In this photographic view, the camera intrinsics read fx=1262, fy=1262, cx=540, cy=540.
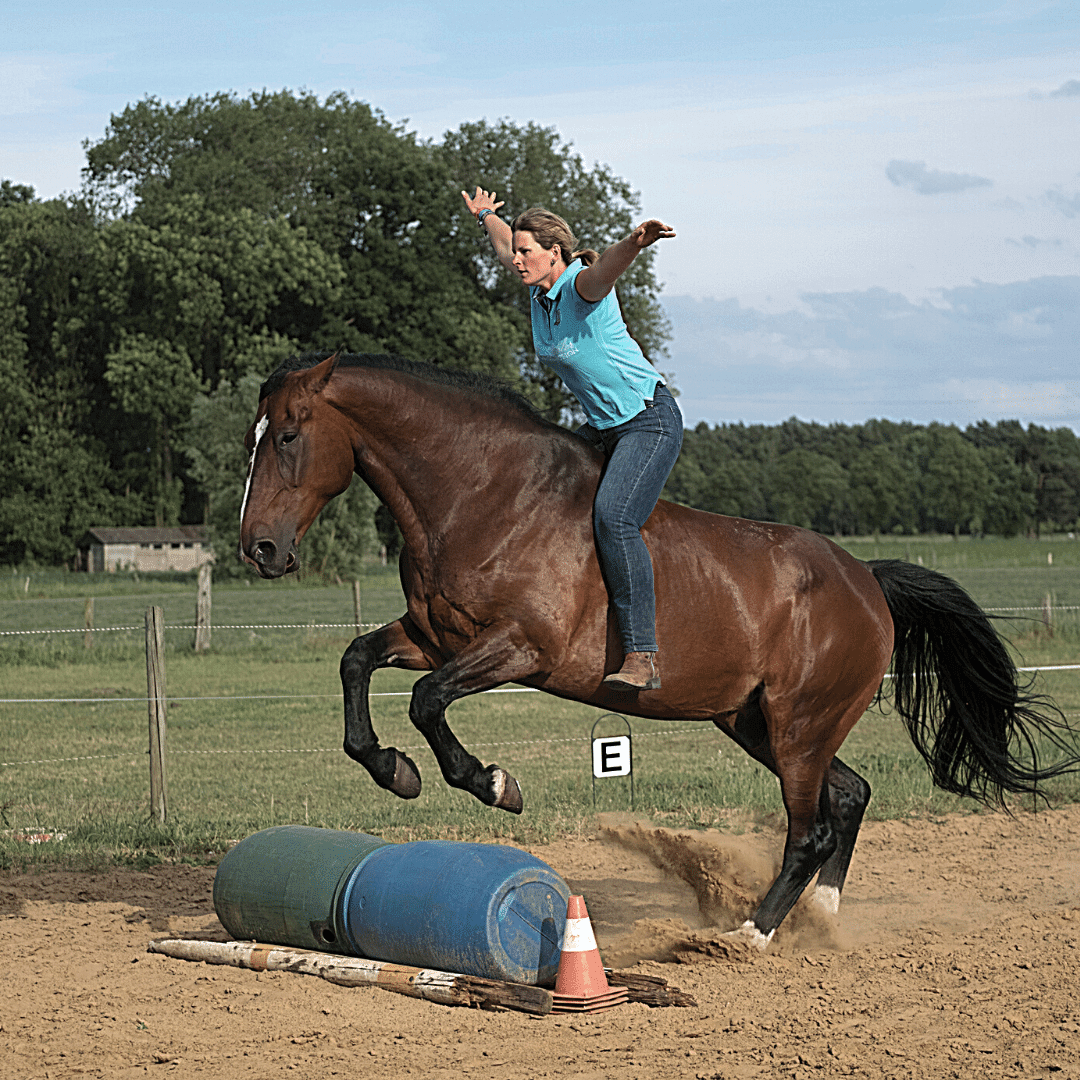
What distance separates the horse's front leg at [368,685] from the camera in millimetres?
4934

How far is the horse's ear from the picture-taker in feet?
16.3

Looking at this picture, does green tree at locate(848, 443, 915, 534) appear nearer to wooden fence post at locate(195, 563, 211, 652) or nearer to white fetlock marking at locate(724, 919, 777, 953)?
wooden fence post at locate(195, 563, 211, 652)

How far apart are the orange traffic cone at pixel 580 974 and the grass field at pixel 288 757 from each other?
350cm

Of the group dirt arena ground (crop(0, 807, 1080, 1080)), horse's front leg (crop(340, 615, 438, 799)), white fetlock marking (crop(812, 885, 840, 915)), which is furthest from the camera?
white fetlock marking (crop(812, 885, 840, 915))

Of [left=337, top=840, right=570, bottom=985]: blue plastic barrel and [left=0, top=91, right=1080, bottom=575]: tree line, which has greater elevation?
[left=0, top=91, right=1080, bottom=575]: tree line

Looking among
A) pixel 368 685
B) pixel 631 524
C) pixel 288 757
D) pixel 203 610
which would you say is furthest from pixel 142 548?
pixel 631 524

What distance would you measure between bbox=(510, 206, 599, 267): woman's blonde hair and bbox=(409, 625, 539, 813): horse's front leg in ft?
5.03

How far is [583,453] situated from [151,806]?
5220 mm

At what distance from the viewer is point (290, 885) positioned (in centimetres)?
546

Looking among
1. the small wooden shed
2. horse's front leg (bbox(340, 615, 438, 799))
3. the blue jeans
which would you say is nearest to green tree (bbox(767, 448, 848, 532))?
the small wooden shed

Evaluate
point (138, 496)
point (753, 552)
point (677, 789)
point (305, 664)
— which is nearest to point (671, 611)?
point (753, 552)

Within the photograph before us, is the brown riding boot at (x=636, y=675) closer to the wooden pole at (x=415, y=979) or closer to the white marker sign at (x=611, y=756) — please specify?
the wooden pole at (x=415, y=979)

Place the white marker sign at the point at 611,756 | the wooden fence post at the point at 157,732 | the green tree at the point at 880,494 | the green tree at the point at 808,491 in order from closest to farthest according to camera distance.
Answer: the white marker sign at the point at 611,756 → the wooden fence post at the point at 157,732 → the green tree at the point at 880,494 → the green tree at the point at 808,491

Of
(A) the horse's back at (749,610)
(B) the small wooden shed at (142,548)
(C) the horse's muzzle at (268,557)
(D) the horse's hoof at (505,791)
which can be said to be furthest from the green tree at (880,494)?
(C) the horse's muzzle at (268,557)
